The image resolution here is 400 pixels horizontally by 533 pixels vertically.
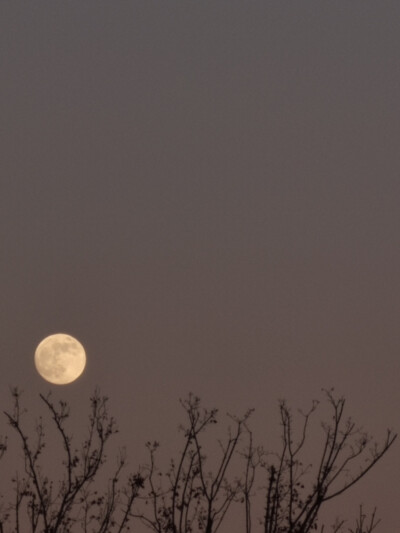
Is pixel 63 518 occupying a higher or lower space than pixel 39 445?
lower

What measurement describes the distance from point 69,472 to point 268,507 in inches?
202

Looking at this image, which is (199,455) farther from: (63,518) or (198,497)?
(63,518)

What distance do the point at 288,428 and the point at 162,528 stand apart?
4.20 m

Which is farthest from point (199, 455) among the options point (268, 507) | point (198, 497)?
point (268, 507)

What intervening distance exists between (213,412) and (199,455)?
1.24m

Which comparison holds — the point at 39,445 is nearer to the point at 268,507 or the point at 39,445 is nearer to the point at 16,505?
the point at 16,505

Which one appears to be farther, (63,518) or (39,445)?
(39,445)

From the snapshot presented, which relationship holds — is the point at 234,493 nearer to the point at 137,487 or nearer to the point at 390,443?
the point at 137,487

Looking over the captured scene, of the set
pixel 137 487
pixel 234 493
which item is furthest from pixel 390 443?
pixel 137 487

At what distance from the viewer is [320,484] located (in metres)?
32.1

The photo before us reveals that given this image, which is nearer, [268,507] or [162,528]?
[268,507]

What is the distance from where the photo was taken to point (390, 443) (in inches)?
1282

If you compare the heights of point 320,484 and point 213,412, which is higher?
point 213,412

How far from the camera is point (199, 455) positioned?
34.4 metres
